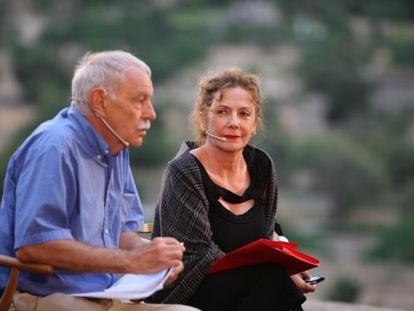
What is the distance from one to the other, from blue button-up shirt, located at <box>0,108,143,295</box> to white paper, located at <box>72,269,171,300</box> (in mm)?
78

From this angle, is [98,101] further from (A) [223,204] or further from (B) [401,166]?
(B) [401,166]

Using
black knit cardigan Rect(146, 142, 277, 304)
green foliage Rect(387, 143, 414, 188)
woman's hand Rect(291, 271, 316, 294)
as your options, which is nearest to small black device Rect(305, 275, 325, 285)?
woman's hand Rect(291, 271, 316, 294)

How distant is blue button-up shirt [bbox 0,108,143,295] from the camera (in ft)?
7.89

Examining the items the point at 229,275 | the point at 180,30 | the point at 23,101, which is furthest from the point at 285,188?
the point at 229,275

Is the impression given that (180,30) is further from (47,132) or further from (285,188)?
(47,132)

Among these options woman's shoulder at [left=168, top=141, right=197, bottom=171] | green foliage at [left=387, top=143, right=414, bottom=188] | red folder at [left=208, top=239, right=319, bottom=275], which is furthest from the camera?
Result: green foliage at [left=387, top=143, right=414, bottom=188]

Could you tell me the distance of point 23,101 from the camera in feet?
114

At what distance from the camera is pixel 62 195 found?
2.43 m

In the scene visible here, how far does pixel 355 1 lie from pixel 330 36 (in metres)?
1.84

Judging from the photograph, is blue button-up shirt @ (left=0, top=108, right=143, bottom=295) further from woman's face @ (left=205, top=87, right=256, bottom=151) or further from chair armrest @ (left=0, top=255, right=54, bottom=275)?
woman's face @ (left=205, top=87, right=256, bottom=151)

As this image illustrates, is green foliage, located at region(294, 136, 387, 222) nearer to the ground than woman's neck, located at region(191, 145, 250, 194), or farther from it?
nearer to the ground

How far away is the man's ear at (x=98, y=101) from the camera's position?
2535mm

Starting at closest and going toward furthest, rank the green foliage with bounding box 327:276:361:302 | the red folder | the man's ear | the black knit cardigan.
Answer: the man's ear, the red folder, the black knit cardigan, the green foliage with bounding box 327:276:361:302

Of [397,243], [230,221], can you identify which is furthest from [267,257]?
[397,243]
